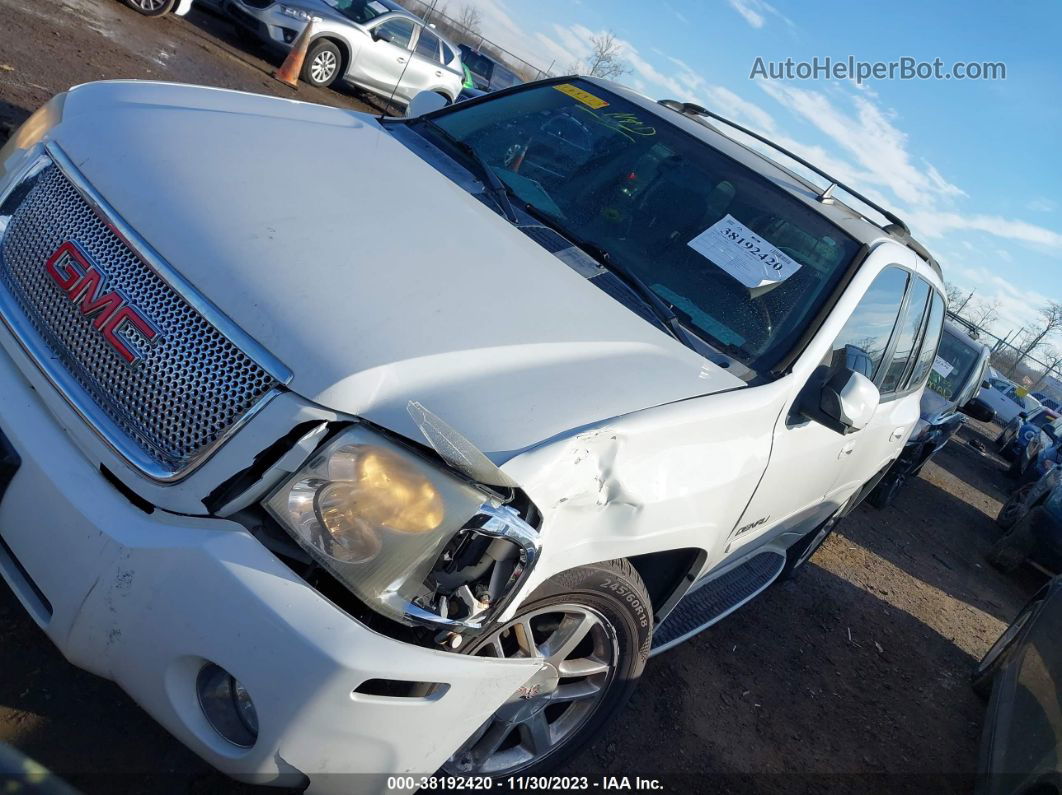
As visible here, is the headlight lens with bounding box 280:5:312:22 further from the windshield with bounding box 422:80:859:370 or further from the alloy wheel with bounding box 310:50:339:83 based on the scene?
the windshield with bounding box 422:80:859:370

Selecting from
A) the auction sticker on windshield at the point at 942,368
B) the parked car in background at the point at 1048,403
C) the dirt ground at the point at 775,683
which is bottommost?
the dirt ground at the point at 775,683

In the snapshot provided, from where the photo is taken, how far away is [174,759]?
87.6 inches

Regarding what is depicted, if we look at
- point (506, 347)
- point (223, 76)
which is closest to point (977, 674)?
point (506, 347)

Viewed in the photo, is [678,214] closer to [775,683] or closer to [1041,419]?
[775,683]

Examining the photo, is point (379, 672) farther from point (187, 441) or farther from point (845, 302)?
point (845, 302)

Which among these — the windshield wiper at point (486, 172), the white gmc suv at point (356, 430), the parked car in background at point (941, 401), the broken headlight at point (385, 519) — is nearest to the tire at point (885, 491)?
the parked car in background at point (941, 401)

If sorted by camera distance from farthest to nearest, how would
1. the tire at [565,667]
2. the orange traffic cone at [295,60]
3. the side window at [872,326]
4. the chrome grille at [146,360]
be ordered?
the orange traffic cone at [295,60]
the side window at [872,326]
the tire at [565,667]
the chrome grille at [146,360]

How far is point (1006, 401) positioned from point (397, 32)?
17.4 meters

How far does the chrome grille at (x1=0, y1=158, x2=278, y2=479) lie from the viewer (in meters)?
1.82

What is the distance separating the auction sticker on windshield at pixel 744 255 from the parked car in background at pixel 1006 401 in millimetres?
18802

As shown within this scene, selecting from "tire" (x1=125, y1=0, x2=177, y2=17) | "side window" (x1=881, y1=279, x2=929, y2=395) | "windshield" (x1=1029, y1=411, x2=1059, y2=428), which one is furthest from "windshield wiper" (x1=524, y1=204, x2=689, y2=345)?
"windshield" (x1=1029, y1=411, x2=1059, y2=428)

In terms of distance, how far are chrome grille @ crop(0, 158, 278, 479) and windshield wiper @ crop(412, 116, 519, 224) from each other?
129 cm

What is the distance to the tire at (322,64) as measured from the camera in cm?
1176

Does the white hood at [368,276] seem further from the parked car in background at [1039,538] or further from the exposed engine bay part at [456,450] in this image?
the parked car in background at [1039,538]
